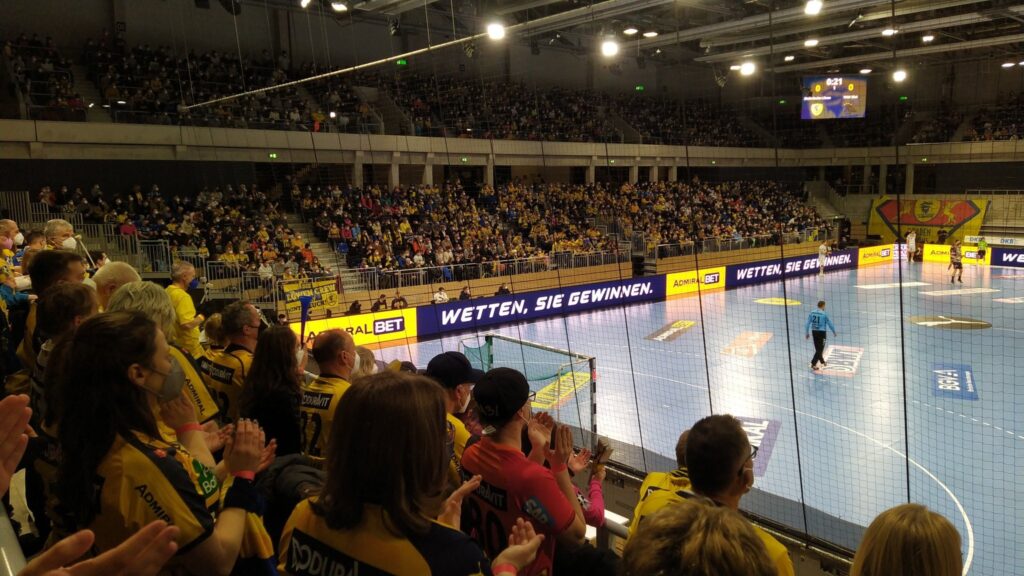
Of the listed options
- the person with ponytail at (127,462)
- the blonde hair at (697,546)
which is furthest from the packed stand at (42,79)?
the blonde hair at (697,546)

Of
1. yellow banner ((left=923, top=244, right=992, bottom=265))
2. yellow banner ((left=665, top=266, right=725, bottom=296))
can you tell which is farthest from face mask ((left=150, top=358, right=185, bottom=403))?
yellow banner ((left=923, top=244, right=992, bottom=265))

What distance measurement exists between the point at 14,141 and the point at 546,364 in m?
14.4

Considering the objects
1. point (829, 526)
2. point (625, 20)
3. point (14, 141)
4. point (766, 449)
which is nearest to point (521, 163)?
point (625, 20)

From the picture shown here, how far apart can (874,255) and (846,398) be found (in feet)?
73.6

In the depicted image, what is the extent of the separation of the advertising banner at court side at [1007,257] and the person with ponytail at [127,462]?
31.9 m

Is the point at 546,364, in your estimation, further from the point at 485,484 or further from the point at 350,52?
the point at 350,52

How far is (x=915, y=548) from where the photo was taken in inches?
60.3

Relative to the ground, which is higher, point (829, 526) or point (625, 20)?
point (625, 20)

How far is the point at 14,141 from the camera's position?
1582 centimetres

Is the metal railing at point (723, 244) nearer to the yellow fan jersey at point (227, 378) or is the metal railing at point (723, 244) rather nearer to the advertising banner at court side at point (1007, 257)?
the advertising banner at court side at point (1007, 257)

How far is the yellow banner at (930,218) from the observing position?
32062mm

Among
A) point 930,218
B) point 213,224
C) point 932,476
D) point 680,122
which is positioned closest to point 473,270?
point 213,224

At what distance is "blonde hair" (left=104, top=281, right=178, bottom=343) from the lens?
104 inches

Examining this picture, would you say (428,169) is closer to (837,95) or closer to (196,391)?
(837,95)
